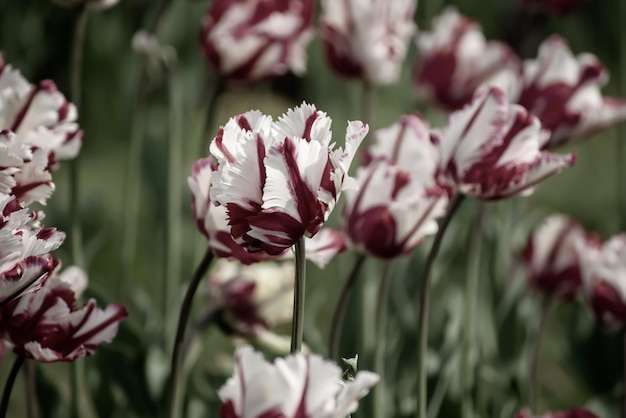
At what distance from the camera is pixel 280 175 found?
0.59m

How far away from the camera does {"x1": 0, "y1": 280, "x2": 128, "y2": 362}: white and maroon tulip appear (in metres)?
0.69

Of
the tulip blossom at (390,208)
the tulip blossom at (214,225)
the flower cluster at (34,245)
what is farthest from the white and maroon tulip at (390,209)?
the flower cluster at (34,245)

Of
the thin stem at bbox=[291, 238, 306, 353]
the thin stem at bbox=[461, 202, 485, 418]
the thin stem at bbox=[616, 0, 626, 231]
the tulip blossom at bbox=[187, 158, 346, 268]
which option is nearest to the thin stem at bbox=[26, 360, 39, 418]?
the tulip blossom at bbox=[187, 158, 346, 268]

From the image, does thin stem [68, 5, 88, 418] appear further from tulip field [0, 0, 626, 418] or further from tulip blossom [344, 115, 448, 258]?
tulip blossom [344, 115, 448, 258]

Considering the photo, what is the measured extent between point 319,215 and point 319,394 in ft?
0.39

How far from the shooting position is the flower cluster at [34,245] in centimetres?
62

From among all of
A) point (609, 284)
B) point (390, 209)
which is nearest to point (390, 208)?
point (390, 209)

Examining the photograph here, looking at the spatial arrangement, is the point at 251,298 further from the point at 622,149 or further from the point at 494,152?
the point at 622,149

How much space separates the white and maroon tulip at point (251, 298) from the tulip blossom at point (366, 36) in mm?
300

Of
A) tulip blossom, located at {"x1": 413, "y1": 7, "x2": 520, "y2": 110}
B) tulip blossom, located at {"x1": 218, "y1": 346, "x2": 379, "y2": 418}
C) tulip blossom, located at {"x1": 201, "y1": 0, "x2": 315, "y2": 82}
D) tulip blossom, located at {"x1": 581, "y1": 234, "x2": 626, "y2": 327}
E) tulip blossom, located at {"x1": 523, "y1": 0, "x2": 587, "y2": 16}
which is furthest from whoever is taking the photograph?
tulip blossom, located at {"x1": 523, "y1": 0, "x2": 587, "y2": 16}

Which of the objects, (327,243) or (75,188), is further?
(75,188)

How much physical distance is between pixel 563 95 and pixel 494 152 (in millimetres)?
328

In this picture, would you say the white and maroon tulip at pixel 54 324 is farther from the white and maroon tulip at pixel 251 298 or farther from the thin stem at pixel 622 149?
the thin stem at pixel 622 149

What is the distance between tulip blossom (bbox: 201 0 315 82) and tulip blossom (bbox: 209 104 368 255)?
58 centimetres
